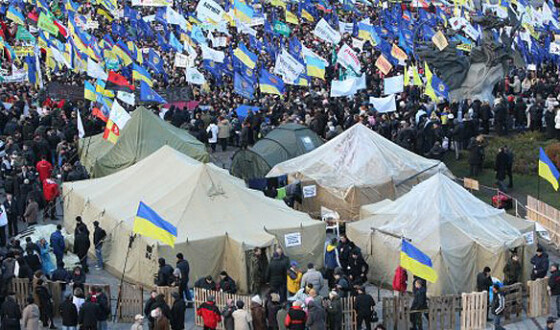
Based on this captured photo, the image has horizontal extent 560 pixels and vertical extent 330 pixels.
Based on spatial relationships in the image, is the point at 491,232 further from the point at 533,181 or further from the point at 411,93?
the point at 411,93

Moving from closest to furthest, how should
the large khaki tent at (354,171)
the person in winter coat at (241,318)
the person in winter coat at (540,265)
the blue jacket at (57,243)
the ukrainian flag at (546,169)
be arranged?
the person in winter coat at (241,318), the person in winter coat at (540,265), the blue jacket at (57,243), the ukrainian flag at (546,169), the large khaki tent at (354,171)

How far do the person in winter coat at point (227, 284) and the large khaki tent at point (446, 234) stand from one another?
11.7 ft

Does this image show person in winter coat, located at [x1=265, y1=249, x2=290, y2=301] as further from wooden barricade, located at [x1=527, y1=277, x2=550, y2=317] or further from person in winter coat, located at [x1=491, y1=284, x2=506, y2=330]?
wooden barricade, located at [x1=527, y1=277, x2=550, y2=317]

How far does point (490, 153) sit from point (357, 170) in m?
6.28

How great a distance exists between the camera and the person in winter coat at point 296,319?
1934cm

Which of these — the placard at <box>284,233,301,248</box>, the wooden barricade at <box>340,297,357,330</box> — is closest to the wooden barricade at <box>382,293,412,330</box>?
the wooden barricade at <box>340,297,357,330</box>

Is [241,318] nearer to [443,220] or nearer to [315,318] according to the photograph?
[315,318]

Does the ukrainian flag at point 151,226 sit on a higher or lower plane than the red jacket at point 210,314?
higher

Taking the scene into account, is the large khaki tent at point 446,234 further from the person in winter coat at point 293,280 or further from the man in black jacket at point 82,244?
the man in black jacket at point 82,244

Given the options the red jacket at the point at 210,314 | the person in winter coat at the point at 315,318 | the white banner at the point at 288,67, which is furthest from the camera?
the white banner at the point at 288,67

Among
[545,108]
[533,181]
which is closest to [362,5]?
[545,108]

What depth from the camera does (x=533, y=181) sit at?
31062 millimetres

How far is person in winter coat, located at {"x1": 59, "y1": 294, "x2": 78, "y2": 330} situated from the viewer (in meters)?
20.2

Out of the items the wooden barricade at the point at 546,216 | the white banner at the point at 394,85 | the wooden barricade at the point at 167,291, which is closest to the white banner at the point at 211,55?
the white banner at the point at 394,85
